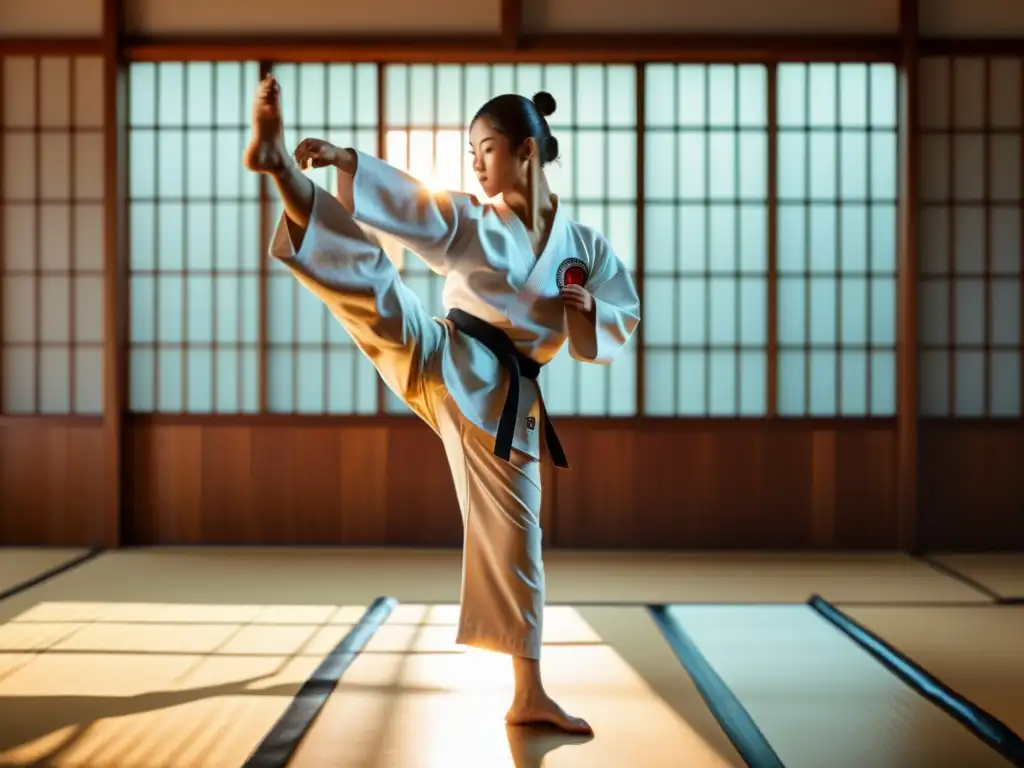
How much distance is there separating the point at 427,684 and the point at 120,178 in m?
3.26

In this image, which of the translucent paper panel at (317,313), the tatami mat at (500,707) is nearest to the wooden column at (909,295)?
the tatami mat at (500,707)

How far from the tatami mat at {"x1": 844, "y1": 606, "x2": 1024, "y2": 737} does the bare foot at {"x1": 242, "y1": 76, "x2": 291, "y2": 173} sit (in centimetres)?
212

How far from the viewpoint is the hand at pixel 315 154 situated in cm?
197

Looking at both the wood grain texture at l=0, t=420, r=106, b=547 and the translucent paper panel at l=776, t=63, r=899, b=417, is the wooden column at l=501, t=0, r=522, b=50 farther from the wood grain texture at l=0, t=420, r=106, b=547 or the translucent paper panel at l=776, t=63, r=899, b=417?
the wood grain texture at l=0, t=420, r=106, b=547

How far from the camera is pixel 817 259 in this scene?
16.5ft

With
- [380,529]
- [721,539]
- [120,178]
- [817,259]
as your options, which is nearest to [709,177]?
[817,259]

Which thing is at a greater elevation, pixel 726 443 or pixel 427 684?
pixel 726 443

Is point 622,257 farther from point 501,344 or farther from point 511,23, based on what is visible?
point 501,344

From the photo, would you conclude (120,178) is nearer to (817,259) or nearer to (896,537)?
(817,259)

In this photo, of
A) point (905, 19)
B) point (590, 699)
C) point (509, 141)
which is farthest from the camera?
point (905, 19)

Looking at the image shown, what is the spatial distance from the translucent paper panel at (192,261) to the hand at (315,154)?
3172mm

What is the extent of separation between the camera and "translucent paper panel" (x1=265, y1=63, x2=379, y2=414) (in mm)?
5023

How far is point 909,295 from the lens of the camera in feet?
16.1

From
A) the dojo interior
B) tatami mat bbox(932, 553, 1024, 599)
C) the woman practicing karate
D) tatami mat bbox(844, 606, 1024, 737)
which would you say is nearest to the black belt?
the woman practicing karate
